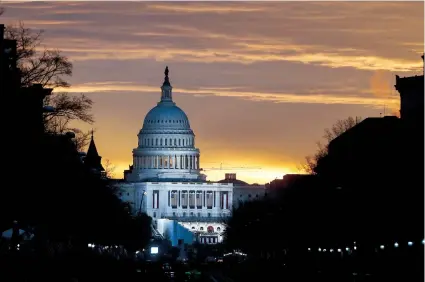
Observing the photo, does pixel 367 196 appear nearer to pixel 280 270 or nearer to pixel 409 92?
pixel 280 270

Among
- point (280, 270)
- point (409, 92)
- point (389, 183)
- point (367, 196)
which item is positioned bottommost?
point (389, 183)

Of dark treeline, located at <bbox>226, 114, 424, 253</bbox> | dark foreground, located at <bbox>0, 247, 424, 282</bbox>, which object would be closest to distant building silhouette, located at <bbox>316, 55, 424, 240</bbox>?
dark treeline, located at <bbox>226, 114, 424, 253</bbox>

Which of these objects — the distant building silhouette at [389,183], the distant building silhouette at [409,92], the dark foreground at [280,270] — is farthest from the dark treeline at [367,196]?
the distant building silhouette at [409,92]

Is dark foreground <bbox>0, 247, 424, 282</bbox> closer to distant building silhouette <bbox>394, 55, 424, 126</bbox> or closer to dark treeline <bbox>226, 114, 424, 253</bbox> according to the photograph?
dark treeline <bbox>226, 114, 424, 253</bbox>

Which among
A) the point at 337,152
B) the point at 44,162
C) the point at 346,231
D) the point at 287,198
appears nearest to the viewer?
the point at 44,162

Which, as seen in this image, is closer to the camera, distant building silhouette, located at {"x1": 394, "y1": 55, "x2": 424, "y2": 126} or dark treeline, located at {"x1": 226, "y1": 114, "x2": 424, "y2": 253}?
dark treeline, located at {"x1": 226, "y1": 114, "x2": 424, "y2": 253}

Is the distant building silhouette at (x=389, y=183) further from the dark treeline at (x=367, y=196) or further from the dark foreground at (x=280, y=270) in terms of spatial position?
the dark foreground at (x=280, y=270)

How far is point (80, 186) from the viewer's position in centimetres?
9931

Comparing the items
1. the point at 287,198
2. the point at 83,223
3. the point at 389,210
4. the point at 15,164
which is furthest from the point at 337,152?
the point at 15,164

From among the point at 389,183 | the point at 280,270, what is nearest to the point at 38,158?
the point at 389,183

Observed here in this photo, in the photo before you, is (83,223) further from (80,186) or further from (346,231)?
(346,231)

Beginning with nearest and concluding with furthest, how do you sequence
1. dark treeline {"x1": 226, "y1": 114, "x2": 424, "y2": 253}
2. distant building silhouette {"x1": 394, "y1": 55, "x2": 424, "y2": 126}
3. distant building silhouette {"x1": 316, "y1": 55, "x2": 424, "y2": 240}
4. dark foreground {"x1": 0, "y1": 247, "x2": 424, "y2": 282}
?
1. dark foreground {"x1": 0, "y1": 247, "x2": 424, "y2": 282}
2. distant building silhouette {"x1": 316, "y1": 55, "x2": 424, "y2": 240}
3. dark treeline {"x1": 226, "y1": 114, "x2": 424, "y2": 253}
4. distant building silhouette {"x1": 394, "y1": 55, "x2": 424, "y2": 126}

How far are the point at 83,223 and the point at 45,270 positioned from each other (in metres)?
46.9

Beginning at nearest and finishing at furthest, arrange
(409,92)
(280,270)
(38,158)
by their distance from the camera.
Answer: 1. (38,158)
2. (280,270)
3. (409,92)
